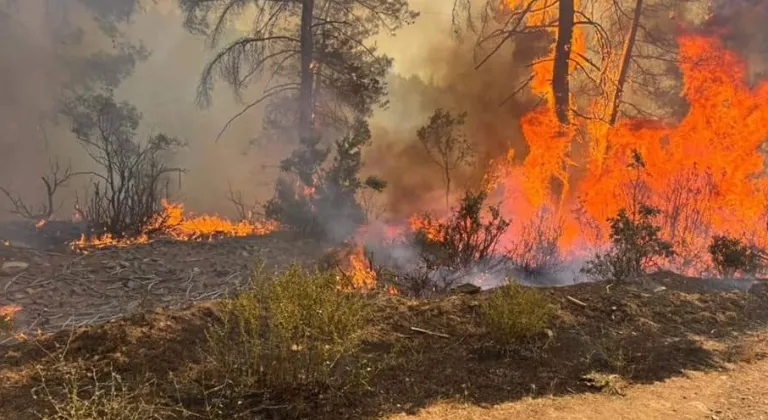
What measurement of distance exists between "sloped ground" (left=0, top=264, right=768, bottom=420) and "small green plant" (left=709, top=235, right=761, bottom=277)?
3309mm

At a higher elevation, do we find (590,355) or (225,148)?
(225,148)

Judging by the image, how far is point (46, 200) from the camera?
17.6 metres

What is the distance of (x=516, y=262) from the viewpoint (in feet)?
33.4

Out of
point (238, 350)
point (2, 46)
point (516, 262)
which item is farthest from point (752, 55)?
point (2, 46)

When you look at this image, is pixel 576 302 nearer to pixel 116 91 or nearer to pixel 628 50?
pixel 628 50

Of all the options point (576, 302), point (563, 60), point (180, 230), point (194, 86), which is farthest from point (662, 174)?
point (194, 86)

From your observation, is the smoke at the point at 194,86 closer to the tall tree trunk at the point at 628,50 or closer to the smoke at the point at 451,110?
Answer: the smoke at the point at 451,110

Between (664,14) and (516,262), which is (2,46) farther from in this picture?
(664,14)

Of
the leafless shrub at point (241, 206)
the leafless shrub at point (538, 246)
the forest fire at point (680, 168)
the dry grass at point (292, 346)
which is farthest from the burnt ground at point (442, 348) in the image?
the leafless shrub at point (241, 206)

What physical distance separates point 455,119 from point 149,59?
1191 centimetres

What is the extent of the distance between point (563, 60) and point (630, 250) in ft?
20.1

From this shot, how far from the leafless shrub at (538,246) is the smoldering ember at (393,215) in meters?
0.07

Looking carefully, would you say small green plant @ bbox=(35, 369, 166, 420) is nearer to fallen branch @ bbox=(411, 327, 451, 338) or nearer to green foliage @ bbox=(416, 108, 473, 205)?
fallen branch @ bbox=(411, 327, 451, 338)

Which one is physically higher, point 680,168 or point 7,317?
point 680,168
